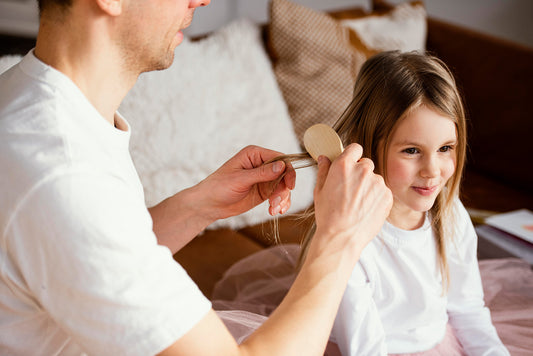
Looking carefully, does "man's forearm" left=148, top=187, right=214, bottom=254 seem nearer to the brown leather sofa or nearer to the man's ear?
the man's ear

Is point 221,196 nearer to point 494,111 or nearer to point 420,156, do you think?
point 420,156

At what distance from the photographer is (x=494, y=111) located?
2199 mm

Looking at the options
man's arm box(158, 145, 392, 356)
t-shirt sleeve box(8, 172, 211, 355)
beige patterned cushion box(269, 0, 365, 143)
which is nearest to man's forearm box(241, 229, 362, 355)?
man's arm box(158, 145, 392, 356)

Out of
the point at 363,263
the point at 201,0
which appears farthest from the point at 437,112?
the point at 201,0

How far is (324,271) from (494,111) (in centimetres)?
170

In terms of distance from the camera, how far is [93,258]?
0.64m

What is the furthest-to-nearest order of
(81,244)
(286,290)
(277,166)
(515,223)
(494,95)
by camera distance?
(494,95)
(515,223)
(286,290)
(277,166)
(81,244)

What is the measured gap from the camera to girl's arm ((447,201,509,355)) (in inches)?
46.1

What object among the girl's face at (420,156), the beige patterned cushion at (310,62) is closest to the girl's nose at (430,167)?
the girl's face at (420,156)

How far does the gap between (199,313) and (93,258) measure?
15 cm

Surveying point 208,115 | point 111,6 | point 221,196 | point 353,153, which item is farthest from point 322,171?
point 208,115

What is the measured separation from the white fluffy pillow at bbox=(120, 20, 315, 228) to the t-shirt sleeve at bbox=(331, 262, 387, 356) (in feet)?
2.30

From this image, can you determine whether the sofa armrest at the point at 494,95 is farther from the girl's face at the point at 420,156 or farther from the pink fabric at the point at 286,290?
the girl's face at the point at 420,156

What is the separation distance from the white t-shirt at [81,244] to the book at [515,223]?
120 cm
